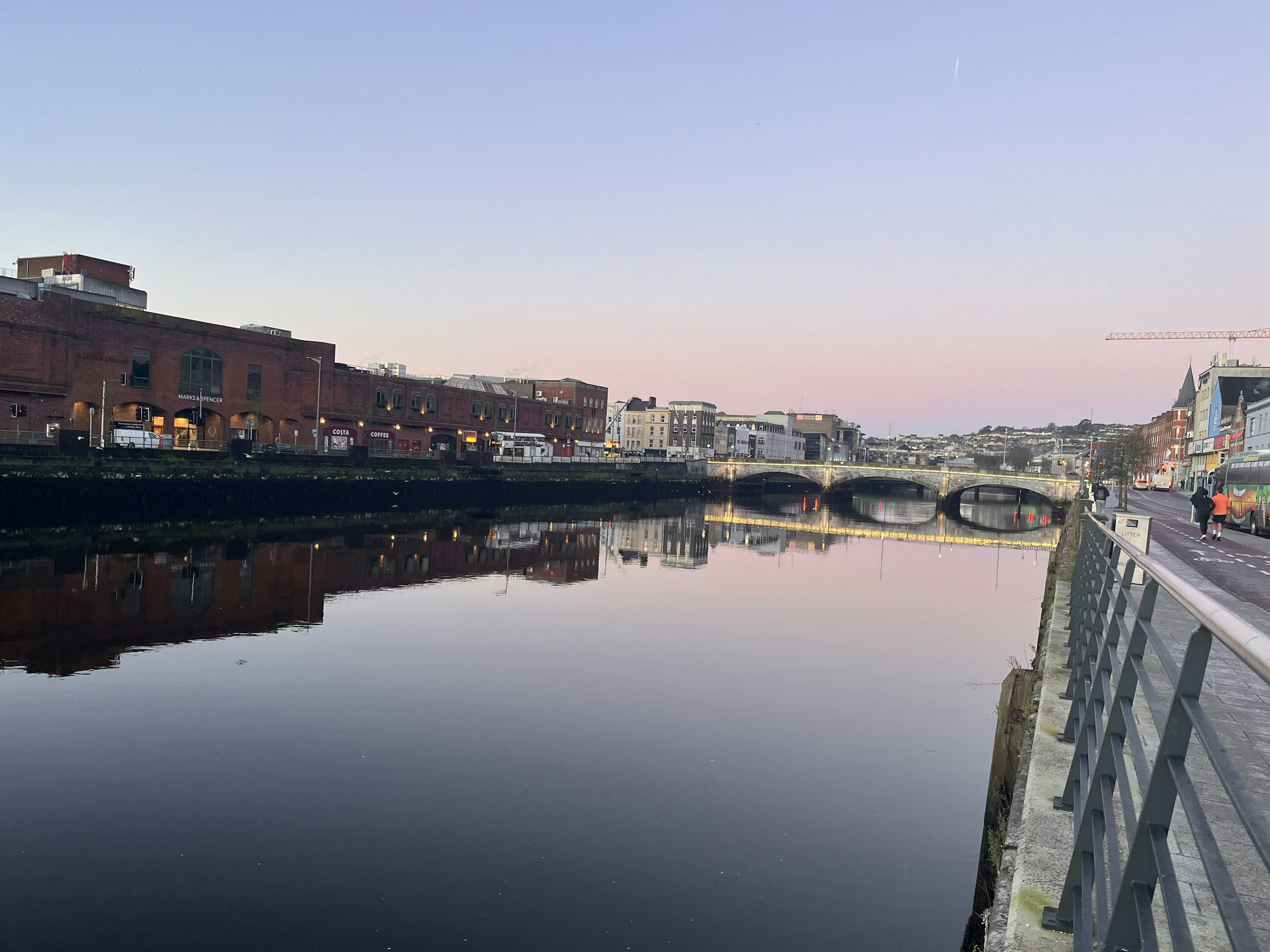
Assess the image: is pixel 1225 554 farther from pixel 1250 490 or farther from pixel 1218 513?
pixel 1250 490

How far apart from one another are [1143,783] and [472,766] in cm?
1301

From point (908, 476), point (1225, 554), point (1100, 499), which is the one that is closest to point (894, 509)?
point (908, 476)

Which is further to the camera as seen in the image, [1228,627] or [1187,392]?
[1187,392]

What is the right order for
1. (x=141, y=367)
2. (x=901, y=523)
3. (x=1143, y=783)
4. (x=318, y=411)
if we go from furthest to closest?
(x=901, y=523) < (x=318, y=411) < (x=141, y=367) < (x=1143, y=783)

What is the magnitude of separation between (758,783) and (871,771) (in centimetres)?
242

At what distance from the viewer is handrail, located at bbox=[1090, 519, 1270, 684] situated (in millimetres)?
2701

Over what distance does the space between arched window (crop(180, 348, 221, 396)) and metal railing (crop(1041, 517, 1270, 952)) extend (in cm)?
7170

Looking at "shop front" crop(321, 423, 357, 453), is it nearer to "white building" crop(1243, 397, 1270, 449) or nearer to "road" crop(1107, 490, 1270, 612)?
"road" crop(1107, 490, 1270, 612)

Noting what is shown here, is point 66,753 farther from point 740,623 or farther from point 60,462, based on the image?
point 60,462

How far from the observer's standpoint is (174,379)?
67.0 meters

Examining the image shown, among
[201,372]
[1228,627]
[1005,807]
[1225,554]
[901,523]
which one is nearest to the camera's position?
[1228,627]

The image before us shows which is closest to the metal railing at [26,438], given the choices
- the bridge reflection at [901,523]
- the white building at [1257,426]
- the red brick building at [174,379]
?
the red brick building at [174,379]

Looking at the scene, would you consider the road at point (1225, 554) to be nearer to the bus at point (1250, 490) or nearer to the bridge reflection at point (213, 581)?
the bus at point (1250, 490)

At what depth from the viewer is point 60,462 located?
155 feet
